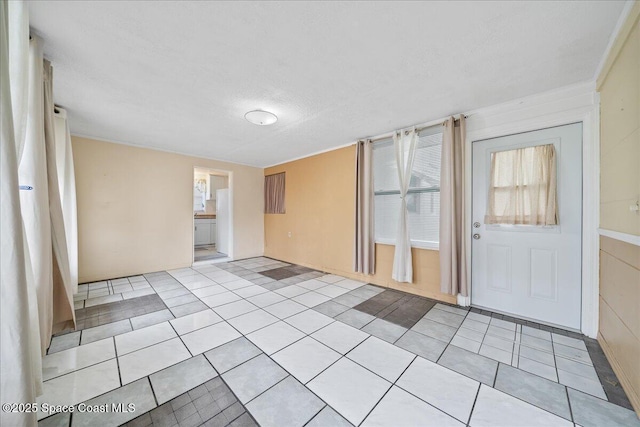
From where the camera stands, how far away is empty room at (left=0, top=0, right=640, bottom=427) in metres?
1.36

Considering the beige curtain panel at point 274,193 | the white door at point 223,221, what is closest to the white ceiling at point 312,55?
the beige curtain panel at point 274,193

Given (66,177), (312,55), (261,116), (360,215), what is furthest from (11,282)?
(360,215)

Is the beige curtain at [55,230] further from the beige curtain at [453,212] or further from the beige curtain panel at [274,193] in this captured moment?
the beige curtain at [453,212]

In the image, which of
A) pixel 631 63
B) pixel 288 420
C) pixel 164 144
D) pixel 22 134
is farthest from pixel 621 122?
pixel 164 144

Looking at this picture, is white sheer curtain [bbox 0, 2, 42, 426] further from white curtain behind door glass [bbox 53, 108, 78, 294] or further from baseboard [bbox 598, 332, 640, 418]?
baseboard [bbox 598, 332, 640, 418]

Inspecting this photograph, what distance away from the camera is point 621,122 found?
5.42 ft

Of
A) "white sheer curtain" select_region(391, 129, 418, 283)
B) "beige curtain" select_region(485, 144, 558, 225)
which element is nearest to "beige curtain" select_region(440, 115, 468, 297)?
"beige curtain" select_region(485, 144, 558, 225)

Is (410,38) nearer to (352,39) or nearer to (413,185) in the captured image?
(352,39)

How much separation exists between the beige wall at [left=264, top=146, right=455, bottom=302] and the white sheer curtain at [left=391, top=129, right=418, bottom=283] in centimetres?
14

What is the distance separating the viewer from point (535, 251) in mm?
2426

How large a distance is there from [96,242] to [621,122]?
257 inches

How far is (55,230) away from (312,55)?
8.92ft

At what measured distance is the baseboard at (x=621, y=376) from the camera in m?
1.36

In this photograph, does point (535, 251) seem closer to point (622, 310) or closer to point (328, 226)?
point (622, 310)
